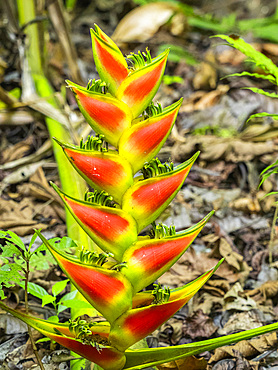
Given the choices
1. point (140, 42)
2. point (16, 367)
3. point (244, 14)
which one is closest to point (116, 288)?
point (16, 367)

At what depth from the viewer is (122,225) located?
82cm

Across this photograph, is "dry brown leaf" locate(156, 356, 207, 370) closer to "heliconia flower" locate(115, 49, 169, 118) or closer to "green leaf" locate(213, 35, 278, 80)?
"heliconia flower" locate(115, 49, 169, 118)

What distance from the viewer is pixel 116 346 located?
854 millimetres

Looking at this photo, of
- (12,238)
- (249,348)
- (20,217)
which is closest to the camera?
(12,238)

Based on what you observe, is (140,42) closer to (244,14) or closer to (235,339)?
(244,14)

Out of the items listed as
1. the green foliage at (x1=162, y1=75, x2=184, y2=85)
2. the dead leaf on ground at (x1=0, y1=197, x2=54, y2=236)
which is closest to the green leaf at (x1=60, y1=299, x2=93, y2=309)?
the dead leaf on ground at (x1=0, y1=197, x2=54, y2=236)

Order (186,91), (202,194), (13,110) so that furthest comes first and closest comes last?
(186,91) < (13,110) < (202,194)

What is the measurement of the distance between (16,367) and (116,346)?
45 centimetres

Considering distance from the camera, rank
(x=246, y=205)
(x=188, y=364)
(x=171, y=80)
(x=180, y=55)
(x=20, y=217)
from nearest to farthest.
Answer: (x=188, y=364) < (x=20, y=217) < (x=246, y=205) < (x=171, y=80) < (x=180, y=55)

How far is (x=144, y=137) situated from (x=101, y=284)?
0.32 m

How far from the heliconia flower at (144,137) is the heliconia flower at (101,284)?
0.24 meters

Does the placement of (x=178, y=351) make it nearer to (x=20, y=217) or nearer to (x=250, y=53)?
(x=250, y=53)

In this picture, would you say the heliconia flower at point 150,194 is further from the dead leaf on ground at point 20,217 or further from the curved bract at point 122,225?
the dead leaf on ground at point 20,217

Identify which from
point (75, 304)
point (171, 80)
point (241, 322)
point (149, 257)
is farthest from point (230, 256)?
point (171, 80)
